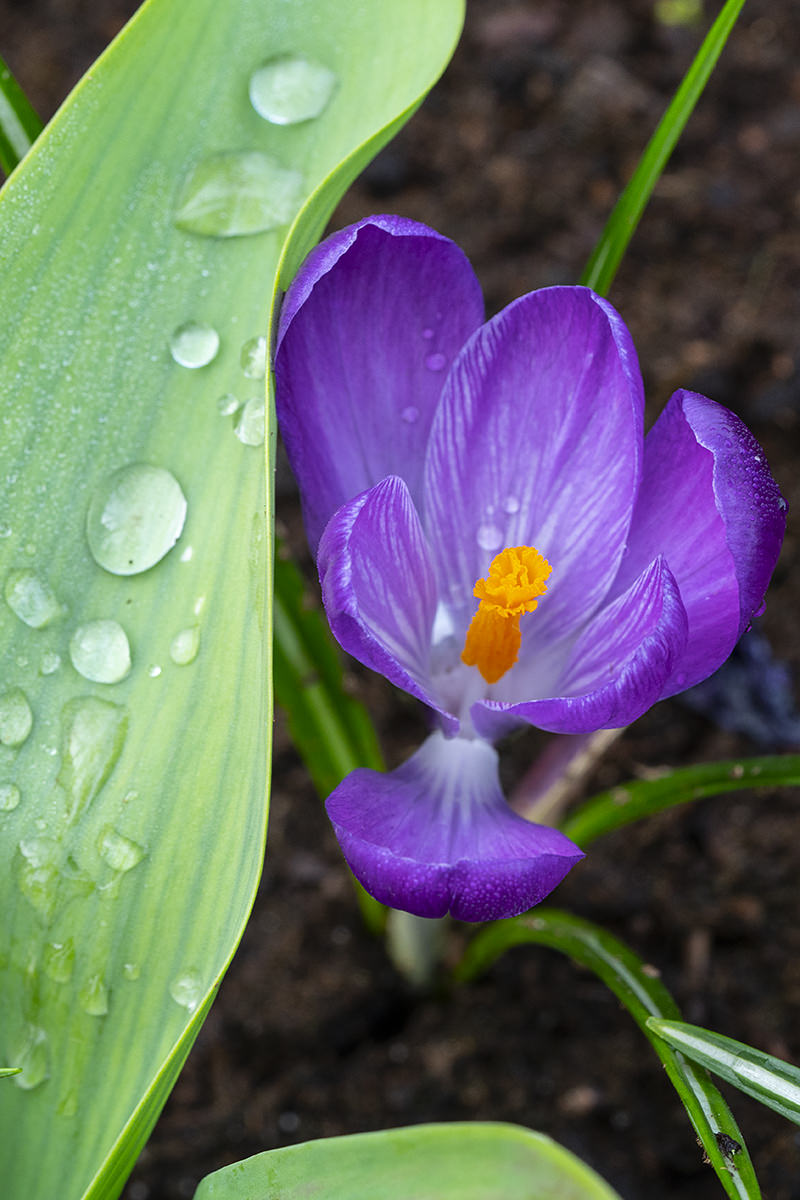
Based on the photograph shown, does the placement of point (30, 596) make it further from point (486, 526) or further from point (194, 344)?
point (486, 526)

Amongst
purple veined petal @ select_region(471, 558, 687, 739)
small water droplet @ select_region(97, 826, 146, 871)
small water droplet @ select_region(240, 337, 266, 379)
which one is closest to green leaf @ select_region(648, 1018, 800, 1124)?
purple veined petal @ select_region(471, 558, 687, 739)

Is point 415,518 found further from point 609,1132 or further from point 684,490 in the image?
point 609,1132

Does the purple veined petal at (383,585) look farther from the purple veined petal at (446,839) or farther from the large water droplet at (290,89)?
the large water droplet at (290,89)

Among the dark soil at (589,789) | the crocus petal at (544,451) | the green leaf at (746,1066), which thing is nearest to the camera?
the green leaf at (746,1066)

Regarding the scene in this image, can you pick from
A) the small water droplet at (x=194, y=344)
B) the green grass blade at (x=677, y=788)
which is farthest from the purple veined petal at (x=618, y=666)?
the small water droplet at (x=194, y=344)

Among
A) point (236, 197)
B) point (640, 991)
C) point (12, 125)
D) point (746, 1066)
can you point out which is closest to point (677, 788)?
point (640, 991)

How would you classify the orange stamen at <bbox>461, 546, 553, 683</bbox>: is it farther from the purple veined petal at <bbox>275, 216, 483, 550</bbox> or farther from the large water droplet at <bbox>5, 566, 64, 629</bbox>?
the large water droplet at <bbox>5, 566, 64, 629</bbox>
